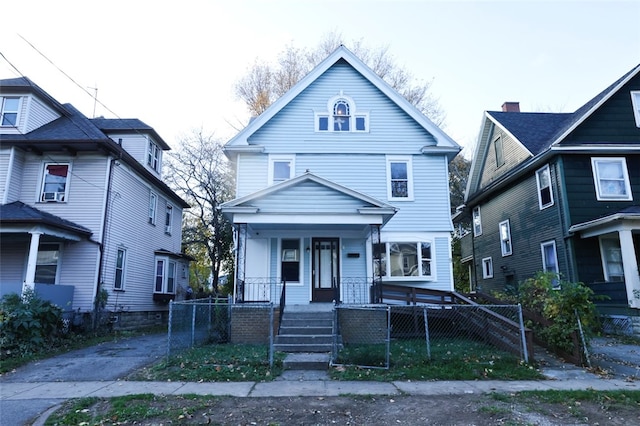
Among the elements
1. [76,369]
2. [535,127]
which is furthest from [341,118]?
[76,369]

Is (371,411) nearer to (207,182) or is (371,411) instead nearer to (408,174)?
(408,174)

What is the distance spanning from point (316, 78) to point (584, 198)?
10.7 meters

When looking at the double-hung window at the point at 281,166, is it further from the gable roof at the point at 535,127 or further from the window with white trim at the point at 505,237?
the window with white trim at the point at 505,237

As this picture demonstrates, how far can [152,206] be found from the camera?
19.7 metres

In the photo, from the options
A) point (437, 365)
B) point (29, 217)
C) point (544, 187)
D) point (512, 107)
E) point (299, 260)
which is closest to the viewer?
point (437, 365)

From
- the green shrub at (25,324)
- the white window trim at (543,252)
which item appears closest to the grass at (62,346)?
the green shrub at (25,324)

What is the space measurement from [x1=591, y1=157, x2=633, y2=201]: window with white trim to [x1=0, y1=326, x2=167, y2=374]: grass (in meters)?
17.4

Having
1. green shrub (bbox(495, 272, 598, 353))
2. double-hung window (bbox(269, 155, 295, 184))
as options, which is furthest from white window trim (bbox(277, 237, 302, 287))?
green shrub (bbox(495, 272, 598, 353))

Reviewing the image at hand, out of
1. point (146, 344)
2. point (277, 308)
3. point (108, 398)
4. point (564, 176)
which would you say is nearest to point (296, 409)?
point (108, 398)

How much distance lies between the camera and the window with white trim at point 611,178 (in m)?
14.7

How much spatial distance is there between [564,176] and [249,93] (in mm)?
20672

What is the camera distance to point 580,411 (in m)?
5.74

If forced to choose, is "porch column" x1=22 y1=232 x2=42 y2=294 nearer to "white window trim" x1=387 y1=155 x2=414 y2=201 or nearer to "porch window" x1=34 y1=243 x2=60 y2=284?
"porch window" x1=34 y1=243 x2=60 y2=284

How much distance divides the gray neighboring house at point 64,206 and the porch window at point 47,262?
0.03m
